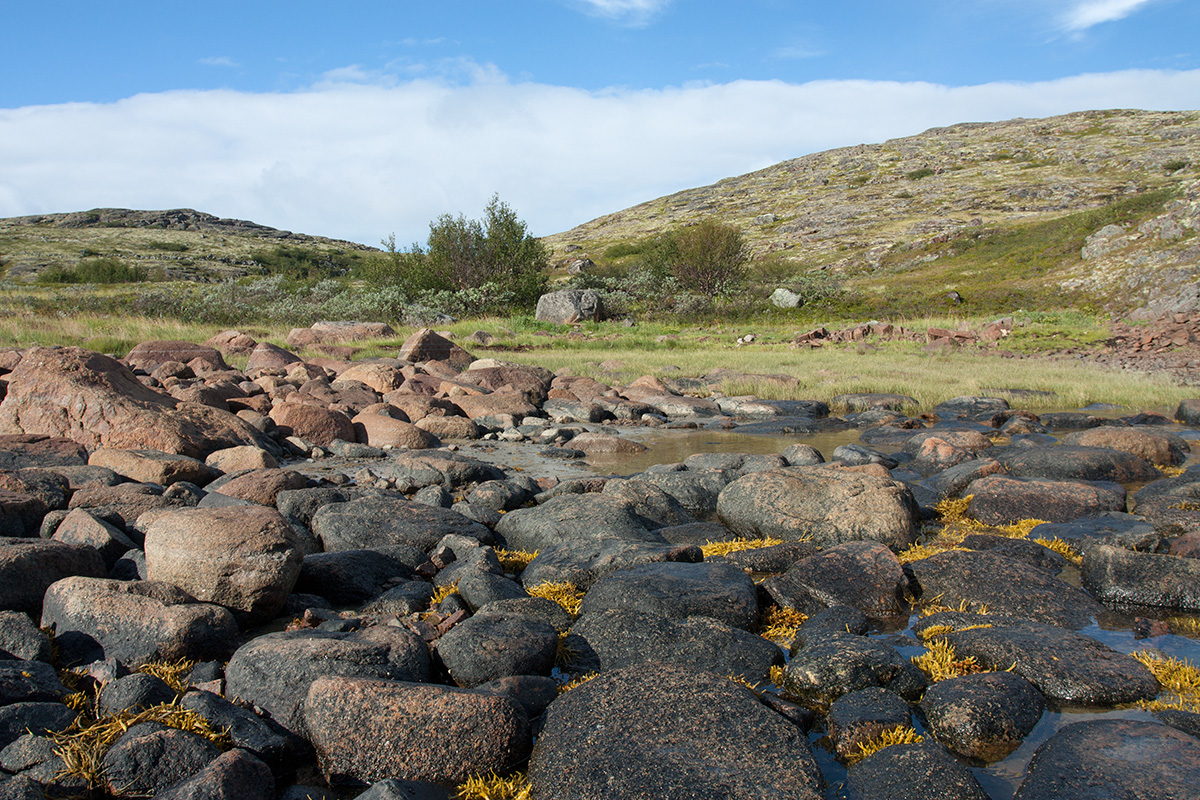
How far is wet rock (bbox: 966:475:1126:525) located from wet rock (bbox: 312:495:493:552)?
5.99 metres

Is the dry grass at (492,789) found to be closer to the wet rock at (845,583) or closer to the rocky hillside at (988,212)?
the wet rock at (845,583)

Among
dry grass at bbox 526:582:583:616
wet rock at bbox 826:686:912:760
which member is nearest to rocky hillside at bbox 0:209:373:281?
dry grass at bbox 526:582:583:616

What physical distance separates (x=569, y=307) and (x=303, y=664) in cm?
3118

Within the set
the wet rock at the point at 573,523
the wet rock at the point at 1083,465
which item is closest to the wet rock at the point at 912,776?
the wet rock at the point at 573,523

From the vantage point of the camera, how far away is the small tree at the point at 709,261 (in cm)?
4331

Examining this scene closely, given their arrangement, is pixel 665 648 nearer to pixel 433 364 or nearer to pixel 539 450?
pixel 539 450

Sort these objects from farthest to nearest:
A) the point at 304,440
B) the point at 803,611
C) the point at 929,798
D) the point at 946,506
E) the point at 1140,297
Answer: the point at 1140,297 → the point at 304,440 → the point at 946,506 → the point at 803,611 → the point at 929,798

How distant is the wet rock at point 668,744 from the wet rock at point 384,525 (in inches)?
140

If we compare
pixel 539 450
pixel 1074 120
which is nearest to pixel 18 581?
pixel 539 450

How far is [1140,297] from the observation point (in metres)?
30.8

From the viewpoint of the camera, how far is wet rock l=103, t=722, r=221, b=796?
3.67m

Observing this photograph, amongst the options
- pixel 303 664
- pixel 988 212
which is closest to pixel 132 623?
pixel 303 664

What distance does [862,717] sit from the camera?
4.25 m

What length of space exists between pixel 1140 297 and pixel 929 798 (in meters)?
35.3
